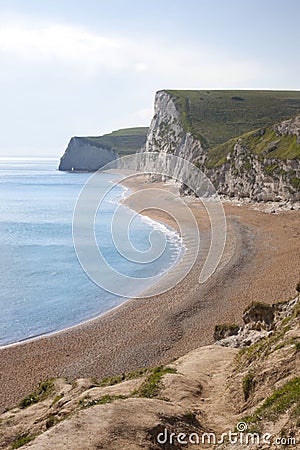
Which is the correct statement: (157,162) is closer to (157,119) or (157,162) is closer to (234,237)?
(157,119)

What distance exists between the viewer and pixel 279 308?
14938 millimetres

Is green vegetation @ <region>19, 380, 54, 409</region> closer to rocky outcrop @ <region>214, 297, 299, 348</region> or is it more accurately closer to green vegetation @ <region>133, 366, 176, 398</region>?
green vegetation @ <region>133, 366, 176, 398</region>

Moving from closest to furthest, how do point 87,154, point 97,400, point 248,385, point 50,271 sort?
point 248,385 → point 97,400 → point 50,271 → point 87,154

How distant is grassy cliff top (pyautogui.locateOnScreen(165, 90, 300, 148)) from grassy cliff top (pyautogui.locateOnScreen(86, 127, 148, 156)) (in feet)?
159

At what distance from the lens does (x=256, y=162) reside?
58.0 m

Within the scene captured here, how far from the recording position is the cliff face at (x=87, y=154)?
156500mm

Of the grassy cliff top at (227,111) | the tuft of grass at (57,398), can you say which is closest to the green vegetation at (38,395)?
the tuft of grass at (57,398)

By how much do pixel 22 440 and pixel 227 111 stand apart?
94.4m

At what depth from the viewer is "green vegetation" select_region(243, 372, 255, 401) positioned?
908cm

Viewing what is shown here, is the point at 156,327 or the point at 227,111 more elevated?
the point at 227,111

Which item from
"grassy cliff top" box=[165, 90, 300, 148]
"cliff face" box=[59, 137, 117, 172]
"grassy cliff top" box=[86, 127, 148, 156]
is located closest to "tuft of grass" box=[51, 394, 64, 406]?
"grassy cliff top" box=[165, 90, 300, 148]

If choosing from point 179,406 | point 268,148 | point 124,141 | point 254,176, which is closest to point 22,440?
point 179,406

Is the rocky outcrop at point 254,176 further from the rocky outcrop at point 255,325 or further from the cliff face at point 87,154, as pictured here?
the cliff face at point 87,154

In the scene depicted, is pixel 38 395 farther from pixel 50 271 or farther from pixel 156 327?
pixel 50 271
